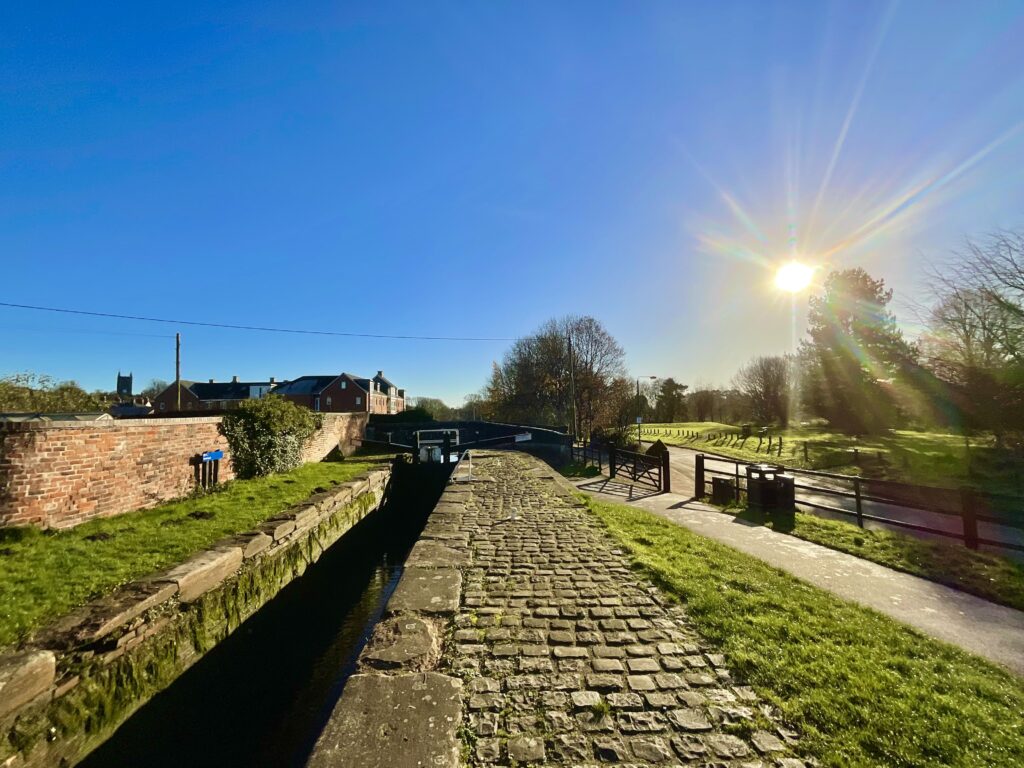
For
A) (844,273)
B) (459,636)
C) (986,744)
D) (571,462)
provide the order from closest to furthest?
1. (986,744)
2. (459,636)
3. (571,462)
4. (844,273)

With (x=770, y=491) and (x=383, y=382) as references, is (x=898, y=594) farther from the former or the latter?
(x=383, y=382)

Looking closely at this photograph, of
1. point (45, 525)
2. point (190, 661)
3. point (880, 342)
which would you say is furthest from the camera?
point (880, 342)

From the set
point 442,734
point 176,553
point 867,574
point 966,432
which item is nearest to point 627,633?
point 442,734

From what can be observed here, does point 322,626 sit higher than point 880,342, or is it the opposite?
point 880,342

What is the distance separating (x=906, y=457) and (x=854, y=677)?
20.8 meters

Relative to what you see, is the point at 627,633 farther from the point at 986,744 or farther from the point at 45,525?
the point at 45,525

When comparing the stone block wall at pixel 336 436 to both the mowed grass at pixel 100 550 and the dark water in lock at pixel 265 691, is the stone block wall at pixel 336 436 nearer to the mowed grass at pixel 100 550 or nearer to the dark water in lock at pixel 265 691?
the mowed grass at pixel 100 550

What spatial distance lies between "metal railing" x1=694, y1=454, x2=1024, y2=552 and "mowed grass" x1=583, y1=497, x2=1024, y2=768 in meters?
3.70

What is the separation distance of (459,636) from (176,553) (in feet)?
14.6

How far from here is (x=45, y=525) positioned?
6094 mm

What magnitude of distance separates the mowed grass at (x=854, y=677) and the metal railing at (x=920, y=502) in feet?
12.1

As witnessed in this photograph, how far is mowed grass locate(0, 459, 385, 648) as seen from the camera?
3889 mm

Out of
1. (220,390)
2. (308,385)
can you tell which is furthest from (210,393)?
(308,385)

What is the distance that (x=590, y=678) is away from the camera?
2.95m
